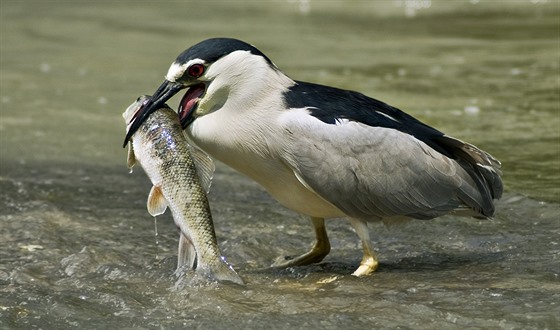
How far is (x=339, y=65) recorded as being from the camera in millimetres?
13031

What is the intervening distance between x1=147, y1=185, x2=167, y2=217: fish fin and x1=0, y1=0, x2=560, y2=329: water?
378 millimetres

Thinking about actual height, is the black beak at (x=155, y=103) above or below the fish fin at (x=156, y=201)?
above

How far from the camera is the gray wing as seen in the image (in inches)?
218

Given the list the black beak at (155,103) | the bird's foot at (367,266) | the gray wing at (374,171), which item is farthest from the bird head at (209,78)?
the bird's foot at (367,266)

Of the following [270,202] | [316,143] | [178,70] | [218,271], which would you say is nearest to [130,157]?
[178,70]

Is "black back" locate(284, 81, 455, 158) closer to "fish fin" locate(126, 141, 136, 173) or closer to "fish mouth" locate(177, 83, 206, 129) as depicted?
"fish mouth" locate(177, 83, 206, 129)

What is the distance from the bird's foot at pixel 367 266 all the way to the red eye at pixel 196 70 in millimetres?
1348

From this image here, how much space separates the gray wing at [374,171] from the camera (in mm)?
5539

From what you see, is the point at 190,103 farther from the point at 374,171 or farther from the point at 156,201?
the point at 374,171

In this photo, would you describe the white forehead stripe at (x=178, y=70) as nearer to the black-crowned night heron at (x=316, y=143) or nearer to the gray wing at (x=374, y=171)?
the black-crowned night heron at (x=316, y=143)

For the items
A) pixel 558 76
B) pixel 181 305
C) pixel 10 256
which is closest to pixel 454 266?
pixel 181 305

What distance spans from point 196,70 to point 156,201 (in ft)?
2.34

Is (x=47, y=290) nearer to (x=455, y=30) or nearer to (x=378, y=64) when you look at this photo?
(x=378, y=64)

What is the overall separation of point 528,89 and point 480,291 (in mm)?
6366
